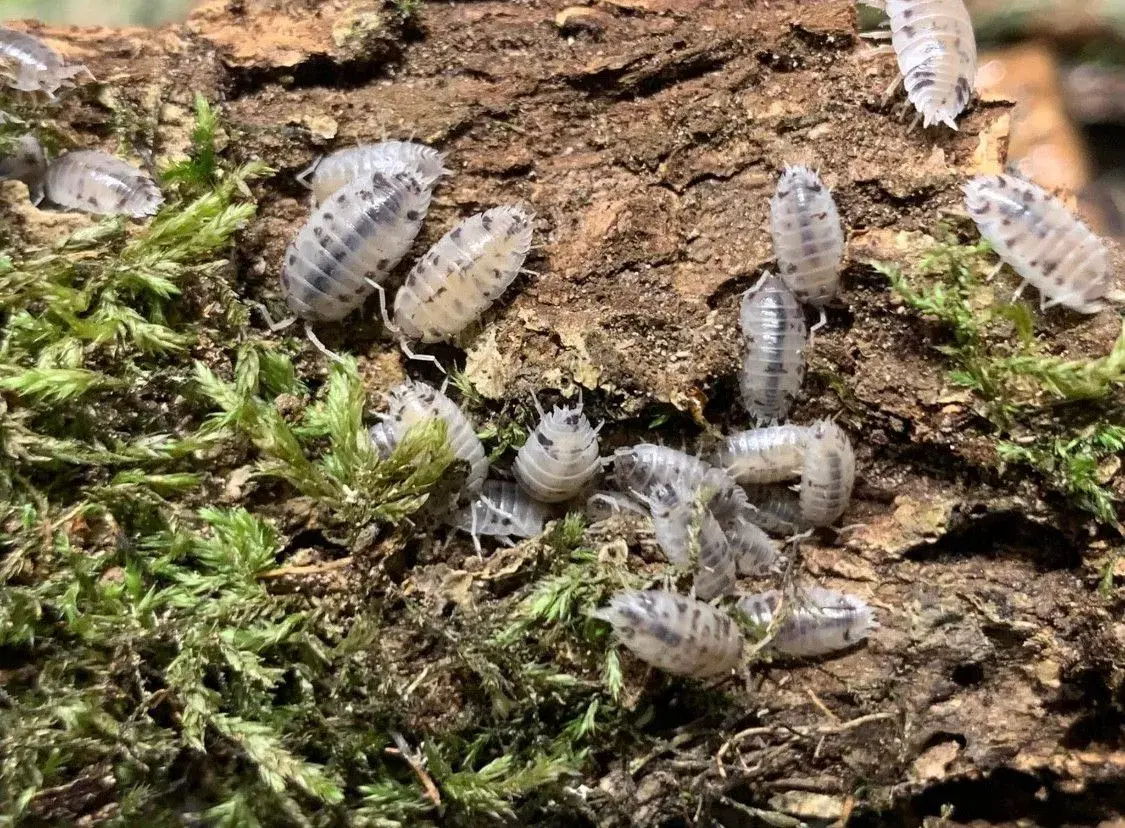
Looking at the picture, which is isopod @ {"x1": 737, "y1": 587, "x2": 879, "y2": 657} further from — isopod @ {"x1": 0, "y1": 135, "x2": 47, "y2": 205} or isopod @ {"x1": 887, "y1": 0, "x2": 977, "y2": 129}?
isopod @ {"x1": 0, "y1": 135, "x2": 47, "y2": 205}

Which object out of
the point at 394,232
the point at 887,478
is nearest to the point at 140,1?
the point at 394,232

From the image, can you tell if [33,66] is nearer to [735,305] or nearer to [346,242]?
[346,242]

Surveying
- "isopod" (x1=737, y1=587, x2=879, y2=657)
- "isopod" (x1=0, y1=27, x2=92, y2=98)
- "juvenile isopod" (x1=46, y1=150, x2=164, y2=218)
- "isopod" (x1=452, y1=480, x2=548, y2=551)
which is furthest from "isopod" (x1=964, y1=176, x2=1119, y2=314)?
"isopod" (x1=0, y1=27, x2=92, y2=98)

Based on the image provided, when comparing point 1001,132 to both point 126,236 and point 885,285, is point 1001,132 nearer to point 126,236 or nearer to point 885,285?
point 885,285

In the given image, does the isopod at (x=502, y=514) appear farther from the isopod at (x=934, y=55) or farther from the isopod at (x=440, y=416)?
the isopod at (x=934, y=55)

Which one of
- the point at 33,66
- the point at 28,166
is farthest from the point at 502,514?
the point at 33,66

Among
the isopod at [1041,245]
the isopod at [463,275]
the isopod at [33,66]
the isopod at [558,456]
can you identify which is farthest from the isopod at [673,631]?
the isopod at [33,66]
